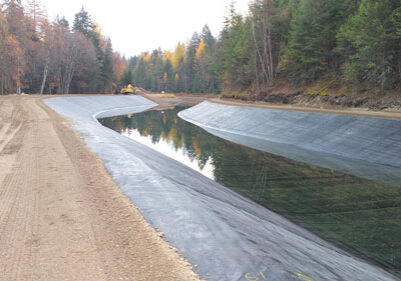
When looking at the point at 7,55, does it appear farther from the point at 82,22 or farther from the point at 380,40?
the point at 380,40

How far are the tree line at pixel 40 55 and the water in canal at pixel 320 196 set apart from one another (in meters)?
44.2

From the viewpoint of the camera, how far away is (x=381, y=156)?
1936cm

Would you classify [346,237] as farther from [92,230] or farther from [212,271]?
[92,230]

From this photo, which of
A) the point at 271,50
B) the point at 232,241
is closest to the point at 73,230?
the point at 232,241

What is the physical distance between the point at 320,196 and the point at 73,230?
1115cm

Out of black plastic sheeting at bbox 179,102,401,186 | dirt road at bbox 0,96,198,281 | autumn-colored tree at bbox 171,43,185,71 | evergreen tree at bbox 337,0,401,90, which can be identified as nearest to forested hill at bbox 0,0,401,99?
evergreen tree at bbox 337,0,401,90

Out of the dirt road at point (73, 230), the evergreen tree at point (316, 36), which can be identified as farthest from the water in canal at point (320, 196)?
the evergreen tree at point (316, 36)

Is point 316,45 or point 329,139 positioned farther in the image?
point 316,45

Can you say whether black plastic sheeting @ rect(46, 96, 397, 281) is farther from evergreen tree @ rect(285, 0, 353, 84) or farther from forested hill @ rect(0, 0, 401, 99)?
evergreen tree @ rect(285, 0, 353, 84)

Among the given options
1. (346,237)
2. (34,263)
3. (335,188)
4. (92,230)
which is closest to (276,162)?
(335,188)

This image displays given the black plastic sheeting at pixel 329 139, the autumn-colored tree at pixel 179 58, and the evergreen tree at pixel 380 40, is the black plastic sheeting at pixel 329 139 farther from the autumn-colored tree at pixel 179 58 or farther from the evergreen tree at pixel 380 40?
the autumn-colored tree at pixel 179 58

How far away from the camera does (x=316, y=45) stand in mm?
36906

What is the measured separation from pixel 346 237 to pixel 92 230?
8.05 meters

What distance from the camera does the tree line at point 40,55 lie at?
5319cm
